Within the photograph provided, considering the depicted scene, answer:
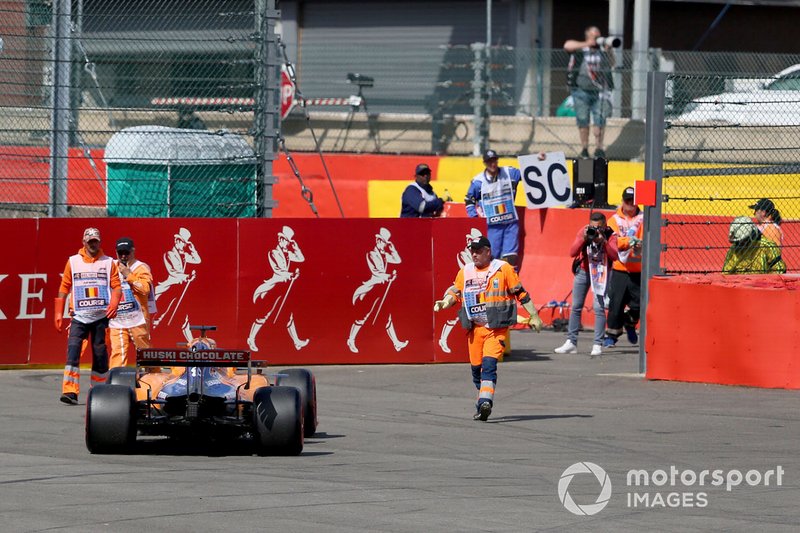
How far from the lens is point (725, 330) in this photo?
14.8 metres

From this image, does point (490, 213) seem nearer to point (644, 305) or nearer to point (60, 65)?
point (644, 305)

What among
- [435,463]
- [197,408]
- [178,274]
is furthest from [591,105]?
[197,408]

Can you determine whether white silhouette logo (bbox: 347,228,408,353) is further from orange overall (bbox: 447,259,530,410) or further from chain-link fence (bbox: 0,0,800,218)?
orange overall (bbox: 447,259,530,410)

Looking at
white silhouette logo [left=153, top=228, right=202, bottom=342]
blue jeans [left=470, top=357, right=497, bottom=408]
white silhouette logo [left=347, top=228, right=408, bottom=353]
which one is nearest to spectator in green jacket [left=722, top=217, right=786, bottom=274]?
white silhouette logo [left=347, top=228, right=408, bottom=353]

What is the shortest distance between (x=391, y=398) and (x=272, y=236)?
3.09 m

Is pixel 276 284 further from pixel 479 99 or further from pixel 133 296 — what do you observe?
pixel 479 99

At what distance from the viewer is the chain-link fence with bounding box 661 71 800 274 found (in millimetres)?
15664

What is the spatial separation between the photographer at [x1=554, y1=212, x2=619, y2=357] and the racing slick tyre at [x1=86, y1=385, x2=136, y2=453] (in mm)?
7965

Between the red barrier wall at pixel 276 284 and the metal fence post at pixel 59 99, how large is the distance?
5.18ft

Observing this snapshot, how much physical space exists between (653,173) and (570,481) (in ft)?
21.3

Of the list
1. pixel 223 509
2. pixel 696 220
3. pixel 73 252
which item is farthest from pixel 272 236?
pixel 223 509

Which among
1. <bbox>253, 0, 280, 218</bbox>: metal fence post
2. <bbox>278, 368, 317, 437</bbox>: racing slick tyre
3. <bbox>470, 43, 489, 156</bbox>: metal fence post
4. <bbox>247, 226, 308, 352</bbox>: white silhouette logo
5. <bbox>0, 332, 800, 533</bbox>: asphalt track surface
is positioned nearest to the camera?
<bbox>0, 332, 800, 533</bbox>: asphalt track surface

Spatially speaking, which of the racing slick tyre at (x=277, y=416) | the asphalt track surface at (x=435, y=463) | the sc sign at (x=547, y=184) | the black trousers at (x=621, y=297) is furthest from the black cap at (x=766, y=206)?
the racing slick tyre at (x=277, y=416)

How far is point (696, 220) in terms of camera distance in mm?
17844
